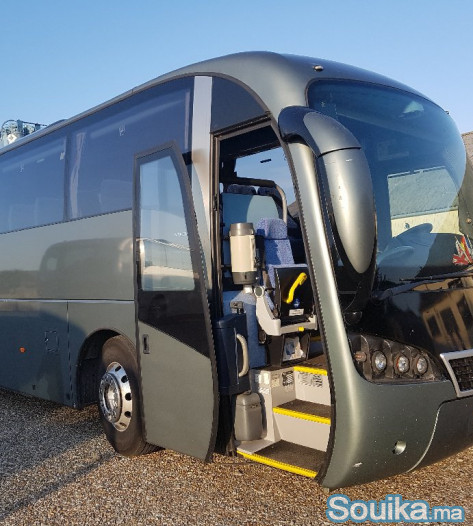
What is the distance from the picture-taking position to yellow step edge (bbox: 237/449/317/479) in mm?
4193

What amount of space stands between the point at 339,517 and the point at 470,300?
175 cm

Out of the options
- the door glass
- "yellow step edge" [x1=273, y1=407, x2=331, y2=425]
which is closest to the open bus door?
the door glass

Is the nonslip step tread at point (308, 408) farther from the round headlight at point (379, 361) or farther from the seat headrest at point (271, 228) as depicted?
the seat headrest at point (271, 228)

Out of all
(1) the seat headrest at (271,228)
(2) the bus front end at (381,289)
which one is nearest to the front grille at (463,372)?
(2) the bus front end at (381,289)

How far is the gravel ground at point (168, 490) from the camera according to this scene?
4375mm

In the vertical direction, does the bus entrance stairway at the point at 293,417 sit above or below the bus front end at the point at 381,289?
below

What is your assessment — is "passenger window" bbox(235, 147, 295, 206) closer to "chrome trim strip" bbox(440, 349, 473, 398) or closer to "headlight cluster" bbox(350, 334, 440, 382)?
"headlight cluster" bbox(350, 334, 440, 382)

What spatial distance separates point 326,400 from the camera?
4.79 metres

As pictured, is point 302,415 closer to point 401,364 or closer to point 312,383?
point 312,383

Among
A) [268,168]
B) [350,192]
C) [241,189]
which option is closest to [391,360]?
[350,192]

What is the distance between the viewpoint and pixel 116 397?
5688 millimetres

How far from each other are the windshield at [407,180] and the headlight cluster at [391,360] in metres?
0.41

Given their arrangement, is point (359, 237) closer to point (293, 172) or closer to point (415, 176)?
point (293, 172)

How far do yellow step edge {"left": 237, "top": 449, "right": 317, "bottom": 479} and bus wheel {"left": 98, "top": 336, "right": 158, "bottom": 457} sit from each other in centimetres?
118
